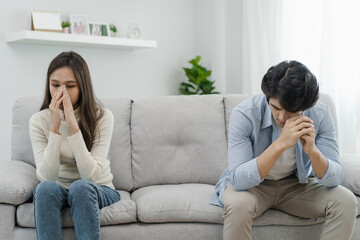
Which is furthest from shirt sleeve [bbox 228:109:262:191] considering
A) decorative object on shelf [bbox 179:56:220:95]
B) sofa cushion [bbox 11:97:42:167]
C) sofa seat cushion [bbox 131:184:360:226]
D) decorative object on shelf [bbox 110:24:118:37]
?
decorative object on shelf [bbox 179:56:220:95]

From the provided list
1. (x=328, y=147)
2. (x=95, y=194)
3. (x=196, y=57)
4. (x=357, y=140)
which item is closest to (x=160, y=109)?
(x=95, y=194)

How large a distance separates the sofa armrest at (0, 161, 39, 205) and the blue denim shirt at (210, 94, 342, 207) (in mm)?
865

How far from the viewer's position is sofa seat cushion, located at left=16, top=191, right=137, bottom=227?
197 cm

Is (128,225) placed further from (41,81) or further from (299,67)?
(41,81)

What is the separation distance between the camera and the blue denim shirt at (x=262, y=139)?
75.4 inches

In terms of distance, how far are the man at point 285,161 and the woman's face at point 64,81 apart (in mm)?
759

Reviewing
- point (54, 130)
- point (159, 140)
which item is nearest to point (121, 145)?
point (159, 140)

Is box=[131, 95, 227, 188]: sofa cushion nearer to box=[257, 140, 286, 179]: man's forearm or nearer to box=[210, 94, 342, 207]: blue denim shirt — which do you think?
box=[210, 94, 342, 207]: blue denim shirt

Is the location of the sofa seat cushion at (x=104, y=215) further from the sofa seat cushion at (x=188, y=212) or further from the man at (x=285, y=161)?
the man at (x=285, y=161)

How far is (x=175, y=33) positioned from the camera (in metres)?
4.72

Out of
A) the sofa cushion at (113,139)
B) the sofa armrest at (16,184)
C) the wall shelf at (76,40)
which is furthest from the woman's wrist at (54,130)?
the wall shelf at (76,40)

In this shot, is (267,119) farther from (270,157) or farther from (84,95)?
(84,95)

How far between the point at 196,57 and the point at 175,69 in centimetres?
34

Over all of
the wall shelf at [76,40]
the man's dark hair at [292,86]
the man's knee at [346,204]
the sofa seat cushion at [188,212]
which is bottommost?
the sofa seat cushion at [188,212]
